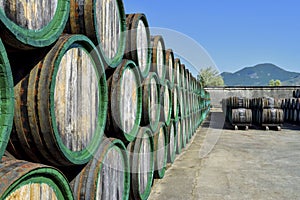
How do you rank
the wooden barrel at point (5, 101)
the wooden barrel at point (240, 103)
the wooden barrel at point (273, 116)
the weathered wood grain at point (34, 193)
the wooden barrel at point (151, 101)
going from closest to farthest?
1. the wooden barrel at point (5, 101)
2. the weathered wood grain at point (34, 193)
3. the wooden barrel at point (151, 101)
4. the wooden barrel at point (273, 116)
5. the wooden barrel at point (240, 103)

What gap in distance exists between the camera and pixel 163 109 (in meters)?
5.36

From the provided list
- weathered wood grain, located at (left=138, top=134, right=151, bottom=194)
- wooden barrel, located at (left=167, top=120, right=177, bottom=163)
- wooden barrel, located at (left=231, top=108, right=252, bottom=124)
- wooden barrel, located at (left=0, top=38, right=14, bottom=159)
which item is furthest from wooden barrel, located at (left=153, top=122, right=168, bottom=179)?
wooden barrel, located at (left=231, top=108, right=252, bottom=124)

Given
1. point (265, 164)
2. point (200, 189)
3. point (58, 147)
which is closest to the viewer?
point (58, 147)

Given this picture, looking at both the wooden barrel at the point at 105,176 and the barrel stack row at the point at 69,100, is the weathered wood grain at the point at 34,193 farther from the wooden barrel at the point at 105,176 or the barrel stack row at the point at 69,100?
the wooden barrel at the point at 105,176

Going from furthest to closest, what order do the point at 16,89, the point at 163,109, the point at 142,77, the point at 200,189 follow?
the point at 163,109 < the point at 200,189 < the point at 142,77 < the point at 16,89

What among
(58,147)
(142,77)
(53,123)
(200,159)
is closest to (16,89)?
(53,123)

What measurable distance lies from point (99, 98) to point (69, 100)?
21.7 inches

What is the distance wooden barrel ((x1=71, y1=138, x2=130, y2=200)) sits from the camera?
2166mm

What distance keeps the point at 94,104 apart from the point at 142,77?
1614 mm

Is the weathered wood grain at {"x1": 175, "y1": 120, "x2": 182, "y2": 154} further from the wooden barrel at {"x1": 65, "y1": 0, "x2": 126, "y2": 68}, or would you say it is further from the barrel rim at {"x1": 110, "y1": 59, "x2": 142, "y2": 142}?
the wooden barrel at {"x1": 65, "y1": 0, "x2": 126, "y2": 68}

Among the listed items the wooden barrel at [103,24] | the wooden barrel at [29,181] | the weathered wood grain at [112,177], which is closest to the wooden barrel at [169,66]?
the wooden barrel at [103,24]

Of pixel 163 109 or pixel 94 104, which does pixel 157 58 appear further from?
pixel 94 104

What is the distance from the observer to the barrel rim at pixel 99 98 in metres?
1.60

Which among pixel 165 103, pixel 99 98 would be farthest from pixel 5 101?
pixel 165 103
